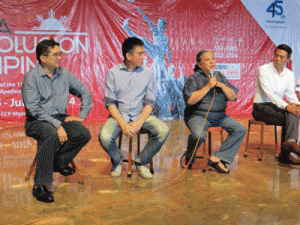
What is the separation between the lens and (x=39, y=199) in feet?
7.80

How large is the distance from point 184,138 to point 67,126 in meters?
2.27

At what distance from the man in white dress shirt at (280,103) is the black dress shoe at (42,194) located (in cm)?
219

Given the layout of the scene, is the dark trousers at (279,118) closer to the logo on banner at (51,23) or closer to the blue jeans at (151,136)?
the blue jeans at (151,136)

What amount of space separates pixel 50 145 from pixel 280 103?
2.23m

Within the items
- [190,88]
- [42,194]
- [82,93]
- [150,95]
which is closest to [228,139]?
[190,88]

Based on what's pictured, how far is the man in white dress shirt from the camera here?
3299 millimetres

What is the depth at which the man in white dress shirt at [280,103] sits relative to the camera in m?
3.30

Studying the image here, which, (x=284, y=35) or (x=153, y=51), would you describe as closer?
(x=153, y=51)

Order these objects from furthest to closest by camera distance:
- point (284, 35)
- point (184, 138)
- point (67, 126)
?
point (284, 35), point (184, 138), point (67, 126)

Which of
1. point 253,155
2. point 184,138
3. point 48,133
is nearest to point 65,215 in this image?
point 48,133

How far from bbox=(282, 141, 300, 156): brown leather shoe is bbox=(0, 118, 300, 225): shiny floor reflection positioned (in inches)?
7.2

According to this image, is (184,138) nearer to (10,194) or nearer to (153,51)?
(153,51)

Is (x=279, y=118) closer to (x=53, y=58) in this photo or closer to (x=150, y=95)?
(x=150, y=95)

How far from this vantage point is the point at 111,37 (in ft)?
19.5
